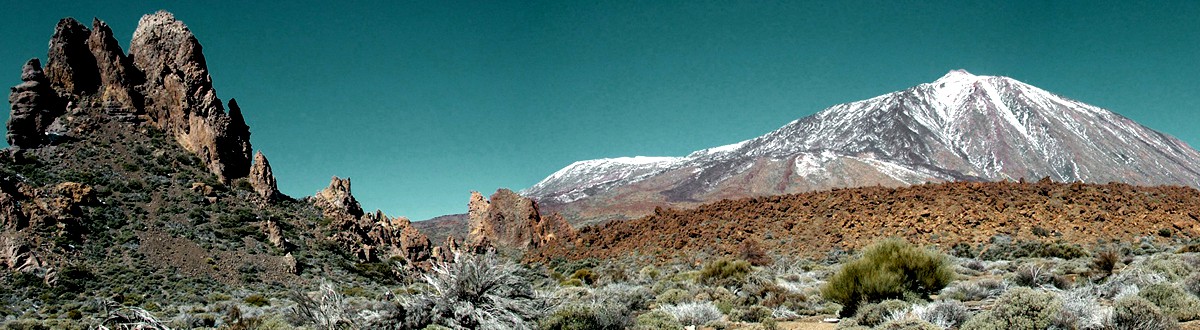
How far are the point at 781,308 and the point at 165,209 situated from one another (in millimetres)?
25166

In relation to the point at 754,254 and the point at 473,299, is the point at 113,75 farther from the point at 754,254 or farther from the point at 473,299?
the point at 473,299

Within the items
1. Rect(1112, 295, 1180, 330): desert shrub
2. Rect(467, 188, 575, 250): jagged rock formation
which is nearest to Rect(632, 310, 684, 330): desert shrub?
Rect(1112, 295, 1180, 330): desert shrub

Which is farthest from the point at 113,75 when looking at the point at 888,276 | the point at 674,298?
the point at 888,276

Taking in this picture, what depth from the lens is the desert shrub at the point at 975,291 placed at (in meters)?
8.97

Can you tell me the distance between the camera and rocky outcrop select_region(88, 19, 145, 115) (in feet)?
94.4

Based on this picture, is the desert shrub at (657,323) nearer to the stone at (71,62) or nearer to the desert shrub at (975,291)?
the desert shrub at (975,291)

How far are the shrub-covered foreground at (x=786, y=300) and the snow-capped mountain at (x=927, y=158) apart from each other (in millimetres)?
80768

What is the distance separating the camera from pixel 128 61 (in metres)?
30.4

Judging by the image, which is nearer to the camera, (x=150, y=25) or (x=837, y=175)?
(x=150, y=25)

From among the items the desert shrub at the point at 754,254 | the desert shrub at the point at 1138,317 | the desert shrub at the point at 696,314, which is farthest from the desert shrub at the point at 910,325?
the desert shrub at the point at 754,254

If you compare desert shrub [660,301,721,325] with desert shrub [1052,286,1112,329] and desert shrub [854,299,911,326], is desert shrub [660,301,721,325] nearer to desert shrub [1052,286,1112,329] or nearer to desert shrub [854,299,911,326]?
desert shrub [854,299,911,326]

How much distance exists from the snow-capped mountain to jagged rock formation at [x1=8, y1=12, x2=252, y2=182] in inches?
2590

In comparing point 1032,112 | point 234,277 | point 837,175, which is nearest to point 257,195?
point 234,277

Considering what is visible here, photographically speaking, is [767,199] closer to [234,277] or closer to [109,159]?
[234,277]
